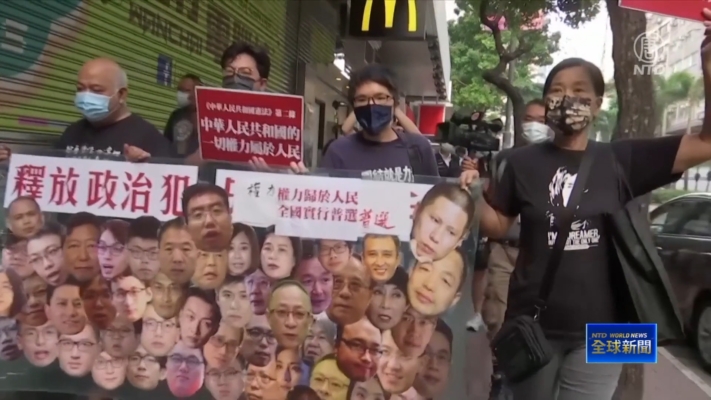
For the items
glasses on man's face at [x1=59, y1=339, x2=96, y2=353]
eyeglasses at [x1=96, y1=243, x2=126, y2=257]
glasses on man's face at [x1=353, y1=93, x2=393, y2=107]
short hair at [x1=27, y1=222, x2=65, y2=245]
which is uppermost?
glasses on man's face at [x1=353, y1=93, x2=393, y2=107]

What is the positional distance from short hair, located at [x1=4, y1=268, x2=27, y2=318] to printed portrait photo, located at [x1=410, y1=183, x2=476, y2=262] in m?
1.61

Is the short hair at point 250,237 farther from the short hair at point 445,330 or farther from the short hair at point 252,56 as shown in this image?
the short hair at point 252,56

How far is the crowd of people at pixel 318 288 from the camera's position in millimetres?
2730

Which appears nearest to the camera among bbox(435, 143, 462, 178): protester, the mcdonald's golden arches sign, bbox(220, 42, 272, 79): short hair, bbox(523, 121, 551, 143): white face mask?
bbox(220, 42, 272, 79): short hair

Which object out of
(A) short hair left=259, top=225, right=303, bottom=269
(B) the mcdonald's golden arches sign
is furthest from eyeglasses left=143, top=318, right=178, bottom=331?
(B) the mcdonald's golden arches sign

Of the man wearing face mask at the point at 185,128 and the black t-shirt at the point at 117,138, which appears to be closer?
the black t-shirt at the point at 117,138

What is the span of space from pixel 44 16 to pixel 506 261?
11.7 ft

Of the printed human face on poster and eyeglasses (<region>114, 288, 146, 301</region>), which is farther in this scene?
eyeglasses (<region>114, 288, 146, 301</region>)

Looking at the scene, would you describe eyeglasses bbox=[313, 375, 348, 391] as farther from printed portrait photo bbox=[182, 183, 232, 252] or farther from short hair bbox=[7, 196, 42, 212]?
short hair bbox=[7, 196, 42, 212]

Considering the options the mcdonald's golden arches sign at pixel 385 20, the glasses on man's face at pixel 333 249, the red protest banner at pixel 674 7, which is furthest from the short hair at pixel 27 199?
the mcdonald's golden arches sign at pixel 385 20

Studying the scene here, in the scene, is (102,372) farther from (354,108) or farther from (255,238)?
(354,108)

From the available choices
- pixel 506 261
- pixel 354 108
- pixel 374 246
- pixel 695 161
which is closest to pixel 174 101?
pixel 506 261

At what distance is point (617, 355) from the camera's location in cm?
269

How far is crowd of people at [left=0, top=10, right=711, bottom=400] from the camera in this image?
273cm
